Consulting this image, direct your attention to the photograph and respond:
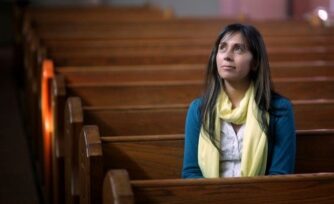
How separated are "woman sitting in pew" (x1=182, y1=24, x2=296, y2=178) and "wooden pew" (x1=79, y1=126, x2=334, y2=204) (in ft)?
0.53

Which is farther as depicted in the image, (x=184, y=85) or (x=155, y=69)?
(x=155, y=69)

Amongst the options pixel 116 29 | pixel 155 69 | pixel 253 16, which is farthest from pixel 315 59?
pixel 253 16

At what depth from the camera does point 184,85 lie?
4.27m

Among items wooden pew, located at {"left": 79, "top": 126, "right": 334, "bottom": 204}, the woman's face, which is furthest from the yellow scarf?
wooden pew, located at {"left": 79, "top": 126, "right": 334, "bottom": 204}

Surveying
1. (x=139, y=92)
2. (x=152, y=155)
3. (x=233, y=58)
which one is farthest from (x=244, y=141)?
(x=139, y=92)

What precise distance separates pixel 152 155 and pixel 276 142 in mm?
540

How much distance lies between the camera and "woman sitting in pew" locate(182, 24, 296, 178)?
114 inches

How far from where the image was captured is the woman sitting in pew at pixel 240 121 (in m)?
2.90

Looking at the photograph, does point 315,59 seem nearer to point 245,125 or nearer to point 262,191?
point 245,125

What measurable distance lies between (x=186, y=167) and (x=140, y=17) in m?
5.61

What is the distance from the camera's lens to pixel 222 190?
7.54 feet

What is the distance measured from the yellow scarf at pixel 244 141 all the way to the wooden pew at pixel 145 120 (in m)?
0.70

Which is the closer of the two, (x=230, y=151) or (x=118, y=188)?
(x=118, y=188)

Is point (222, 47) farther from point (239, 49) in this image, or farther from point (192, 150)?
point (192, 150)
